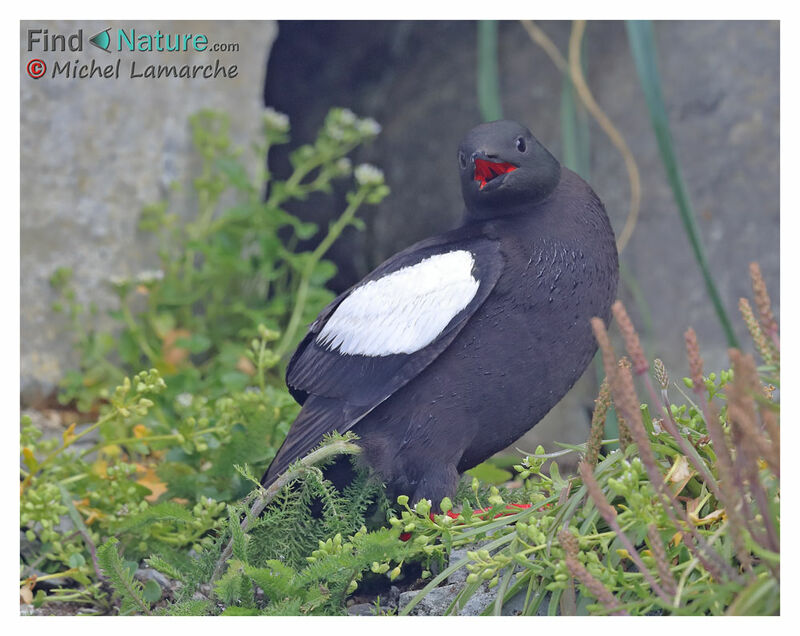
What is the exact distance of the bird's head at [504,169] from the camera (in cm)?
213

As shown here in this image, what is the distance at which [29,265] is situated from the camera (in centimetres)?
346

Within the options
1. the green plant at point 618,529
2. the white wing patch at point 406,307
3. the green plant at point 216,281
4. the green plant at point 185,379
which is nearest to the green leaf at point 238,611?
the green plant at point 618,529

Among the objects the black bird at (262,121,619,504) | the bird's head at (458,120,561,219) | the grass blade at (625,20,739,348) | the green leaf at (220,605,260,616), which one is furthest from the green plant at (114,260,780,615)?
the grass blade at (625,20,739,348)

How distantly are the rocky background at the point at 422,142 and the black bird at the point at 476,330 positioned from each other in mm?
1207

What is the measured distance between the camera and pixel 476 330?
2.10 m

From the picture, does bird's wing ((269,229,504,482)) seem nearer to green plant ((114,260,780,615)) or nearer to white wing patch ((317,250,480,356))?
white wing patch ((317,250,480,356))

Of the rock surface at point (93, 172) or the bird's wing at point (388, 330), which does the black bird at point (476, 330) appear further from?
the rock surface at point (93, 172)

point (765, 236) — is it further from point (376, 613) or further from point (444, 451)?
point (376, 613)

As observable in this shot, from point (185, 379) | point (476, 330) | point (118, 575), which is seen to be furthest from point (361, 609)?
point (185, 379)

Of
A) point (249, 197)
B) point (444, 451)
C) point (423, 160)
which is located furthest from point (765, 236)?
point (444, 451)

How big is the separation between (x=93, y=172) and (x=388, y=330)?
1.92 metres

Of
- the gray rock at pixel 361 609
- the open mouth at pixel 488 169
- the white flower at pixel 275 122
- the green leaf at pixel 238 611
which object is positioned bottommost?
the gray rock at pixel 361 609

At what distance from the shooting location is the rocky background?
3.52 meters

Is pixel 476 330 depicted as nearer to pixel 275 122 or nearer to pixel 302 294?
pixel 302 294
